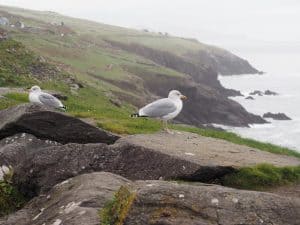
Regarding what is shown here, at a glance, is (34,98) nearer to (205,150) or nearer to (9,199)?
(205,150)

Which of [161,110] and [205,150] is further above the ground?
[161,110]

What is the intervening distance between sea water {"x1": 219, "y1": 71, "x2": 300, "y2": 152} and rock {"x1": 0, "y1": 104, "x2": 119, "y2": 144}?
19491 mm

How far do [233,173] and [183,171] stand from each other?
4.41 feet

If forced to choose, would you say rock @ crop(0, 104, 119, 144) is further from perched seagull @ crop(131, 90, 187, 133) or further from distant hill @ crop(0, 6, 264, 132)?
perched seagull @ crop(131, 90, 187, 133)

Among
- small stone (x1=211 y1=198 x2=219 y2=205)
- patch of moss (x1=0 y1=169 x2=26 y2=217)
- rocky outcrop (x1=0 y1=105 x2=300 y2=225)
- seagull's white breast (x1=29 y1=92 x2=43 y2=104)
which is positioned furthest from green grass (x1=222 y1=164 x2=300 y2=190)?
seagull's white breast (x1=29 y1=92 x2=43 y2=104)

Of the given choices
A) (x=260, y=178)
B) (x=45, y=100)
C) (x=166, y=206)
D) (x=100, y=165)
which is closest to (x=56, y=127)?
(x=100, y=165)

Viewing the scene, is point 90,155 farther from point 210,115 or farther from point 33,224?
point 210,115

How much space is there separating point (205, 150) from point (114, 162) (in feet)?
9.74

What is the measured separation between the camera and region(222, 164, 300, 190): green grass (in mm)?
14172

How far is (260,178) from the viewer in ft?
46.9

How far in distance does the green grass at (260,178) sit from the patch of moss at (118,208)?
3715mm

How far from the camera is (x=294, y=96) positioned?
13338 cm

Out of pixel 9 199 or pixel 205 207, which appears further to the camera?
pixel 9 199

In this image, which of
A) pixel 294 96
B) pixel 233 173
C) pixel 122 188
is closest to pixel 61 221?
pixel 122 188
